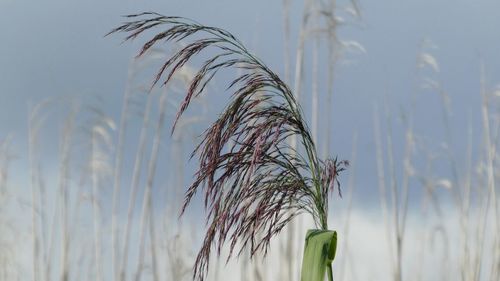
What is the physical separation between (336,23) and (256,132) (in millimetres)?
2592

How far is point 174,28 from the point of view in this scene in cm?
174

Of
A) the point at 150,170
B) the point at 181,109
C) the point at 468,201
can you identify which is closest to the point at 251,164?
the point at 181,109

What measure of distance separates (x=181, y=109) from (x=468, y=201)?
11.4 feet

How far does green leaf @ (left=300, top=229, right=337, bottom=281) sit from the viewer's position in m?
1.64

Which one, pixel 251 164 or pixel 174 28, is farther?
pixel 174 28

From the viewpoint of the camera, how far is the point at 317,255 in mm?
1652

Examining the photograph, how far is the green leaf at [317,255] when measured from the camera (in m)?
1.64

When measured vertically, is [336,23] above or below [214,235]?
above

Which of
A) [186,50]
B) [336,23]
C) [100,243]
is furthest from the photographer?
[100,243]

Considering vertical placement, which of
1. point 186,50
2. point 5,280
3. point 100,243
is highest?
point 186,50

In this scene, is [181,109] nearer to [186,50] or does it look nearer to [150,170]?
[186,50]

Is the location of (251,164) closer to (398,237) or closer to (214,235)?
(214,235)

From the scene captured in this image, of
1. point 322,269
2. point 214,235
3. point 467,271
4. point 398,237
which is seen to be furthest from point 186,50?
point 467,271

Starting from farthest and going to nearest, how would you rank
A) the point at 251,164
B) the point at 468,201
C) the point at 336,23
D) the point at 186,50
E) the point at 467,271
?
the point at 468,201
the point at 467,271
the point at 336,23
the point at 186,50
the point at 251,164
